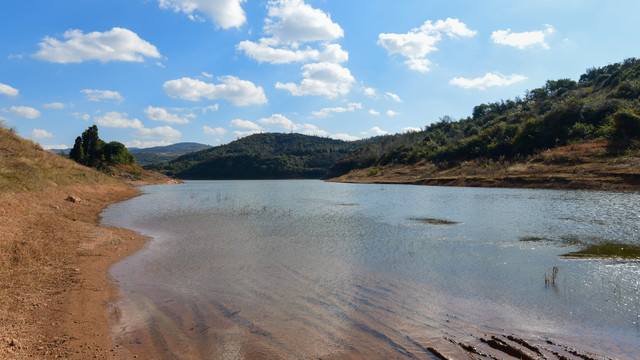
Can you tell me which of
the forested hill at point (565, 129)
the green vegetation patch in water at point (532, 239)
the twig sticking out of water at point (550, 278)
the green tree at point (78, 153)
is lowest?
the twig sticking out of water at point (550, 278)

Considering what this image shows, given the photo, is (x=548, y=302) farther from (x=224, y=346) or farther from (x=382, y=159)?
(x=382, y=159)

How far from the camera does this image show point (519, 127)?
64562 mm

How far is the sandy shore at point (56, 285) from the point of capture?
18.0ft

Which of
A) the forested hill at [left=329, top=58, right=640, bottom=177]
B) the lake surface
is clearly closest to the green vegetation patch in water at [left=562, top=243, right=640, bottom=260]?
the lake surface

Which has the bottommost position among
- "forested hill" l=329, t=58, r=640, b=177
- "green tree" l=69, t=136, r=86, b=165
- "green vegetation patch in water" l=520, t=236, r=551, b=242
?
"green vegetation patch in water" l=520, t=236, r=551, b=242

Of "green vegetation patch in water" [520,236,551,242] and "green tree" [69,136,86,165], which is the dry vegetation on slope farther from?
"green tree" [69,136,86,165]

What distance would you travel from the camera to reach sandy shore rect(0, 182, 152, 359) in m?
5.50

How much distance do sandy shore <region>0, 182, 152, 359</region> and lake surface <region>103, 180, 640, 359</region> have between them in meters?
0.50

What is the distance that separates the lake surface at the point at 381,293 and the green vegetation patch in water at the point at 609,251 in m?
0.45

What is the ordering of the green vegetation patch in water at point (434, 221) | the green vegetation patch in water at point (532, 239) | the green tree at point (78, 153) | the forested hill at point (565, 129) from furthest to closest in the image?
the green tree at point (78, 153), the forested hill at point (565, 129), the green vegetation patch in water at point (434, 221), the green vegetation patch in water at point (532, 239)

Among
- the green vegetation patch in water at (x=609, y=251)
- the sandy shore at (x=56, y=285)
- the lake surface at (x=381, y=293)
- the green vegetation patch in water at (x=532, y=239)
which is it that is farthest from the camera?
the green vegetation patch in water at (x=532, y=239)

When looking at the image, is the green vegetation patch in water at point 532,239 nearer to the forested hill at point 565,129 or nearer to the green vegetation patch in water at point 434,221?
the green vegetation patch in water at point 434,221

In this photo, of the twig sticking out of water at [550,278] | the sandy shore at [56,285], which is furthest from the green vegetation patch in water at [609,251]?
the sandy shore at [56,285]

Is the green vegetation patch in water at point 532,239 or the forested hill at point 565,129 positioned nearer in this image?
the green vegetation patch in water at point 532,239
